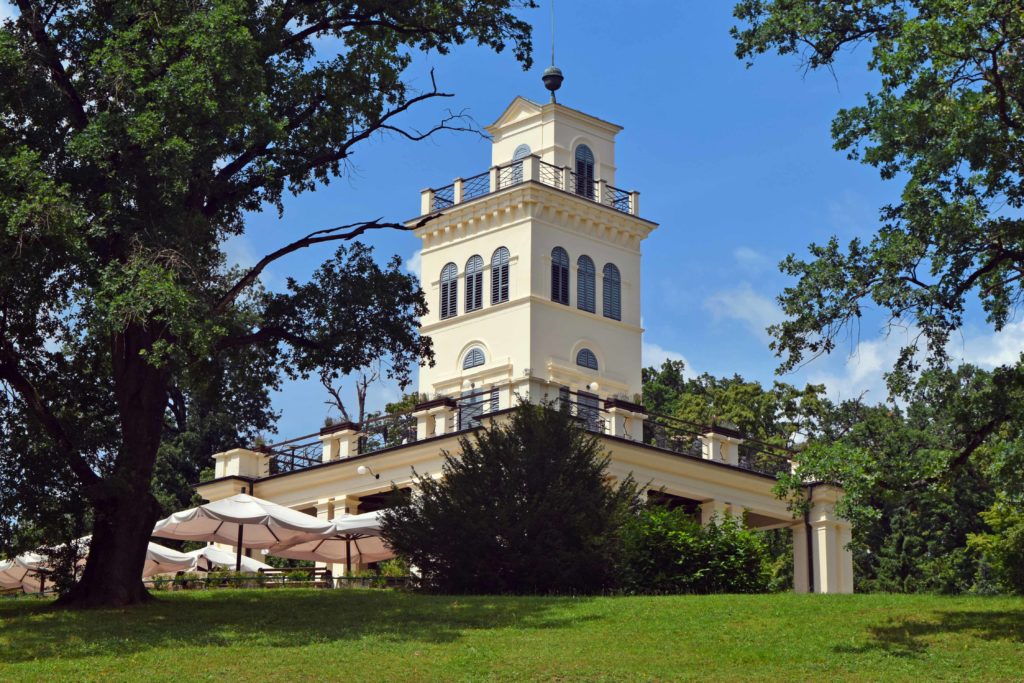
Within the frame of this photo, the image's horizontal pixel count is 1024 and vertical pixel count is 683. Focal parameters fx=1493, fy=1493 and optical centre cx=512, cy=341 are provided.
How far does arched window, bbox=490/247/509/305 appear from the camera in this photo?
159ft

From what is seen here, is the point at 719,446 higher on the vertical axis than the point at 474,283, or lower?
lower

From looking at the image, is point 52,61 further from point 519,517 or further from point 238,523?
point 238,523

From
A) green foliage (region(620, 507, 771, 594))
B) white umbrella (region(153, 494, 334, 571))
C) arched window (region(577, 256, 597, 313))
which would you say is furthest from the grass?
arched window (region(577, 256, 597, 313))

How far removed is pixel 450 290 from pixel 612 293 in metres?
5.48

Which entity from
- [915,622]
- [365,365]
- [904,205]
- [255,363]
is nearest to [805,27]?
[904,205]

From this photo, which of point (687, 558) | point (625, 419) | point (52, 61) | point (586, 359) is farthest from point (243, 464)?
point (52, 61)

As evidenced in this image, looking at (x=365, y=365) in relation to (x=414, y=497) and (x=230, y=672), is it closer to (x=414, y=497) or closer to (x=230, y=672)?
(x=414, y=497)

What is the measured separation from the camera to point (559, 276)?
160 ft

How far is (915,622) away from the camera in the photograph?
21.9 meters

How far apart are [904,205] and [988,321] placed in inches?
96.8

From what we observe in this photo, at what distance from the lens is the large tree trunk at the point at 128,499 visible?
82.9ft

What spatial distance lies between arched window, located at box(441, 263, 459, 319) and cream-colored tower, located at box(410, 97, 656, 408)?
3cm

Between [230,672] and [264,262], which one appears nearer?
[230,672]

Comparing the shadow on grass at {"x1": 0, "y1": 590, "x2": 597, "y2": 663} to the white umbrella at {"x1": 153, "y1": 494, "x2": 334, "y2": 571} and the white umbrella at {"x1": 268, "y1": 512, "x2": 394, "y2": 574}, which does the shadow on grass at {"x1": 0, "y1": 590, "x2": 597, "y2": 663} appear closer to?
the white umbrella at {"x1": 153, "y1": 494, "x2": 334, "y2": 571}
